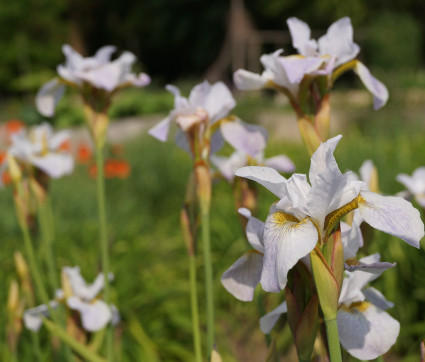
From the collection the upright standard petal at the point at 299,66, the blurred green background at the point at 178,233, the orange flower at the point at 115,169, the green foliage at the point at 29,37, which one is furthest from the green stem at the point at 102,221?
the green foliage at the point at 29,37

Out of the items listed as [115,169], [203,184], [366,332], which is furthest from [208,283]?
[115,169]

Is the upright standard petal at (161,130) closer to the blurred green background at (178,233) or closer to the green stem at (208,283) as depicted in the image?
the green stem at (208,283)

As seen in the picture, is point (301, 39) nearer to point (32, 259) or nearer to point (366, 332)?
point (366, 332)

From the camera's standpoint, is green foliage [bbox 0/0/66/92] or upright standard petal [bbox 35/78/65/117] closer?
upright standard petal [bbox 35/78/65/117]

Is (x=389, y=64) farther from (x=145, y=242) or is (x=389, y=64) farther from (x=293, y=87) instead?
(x=293, y=87)

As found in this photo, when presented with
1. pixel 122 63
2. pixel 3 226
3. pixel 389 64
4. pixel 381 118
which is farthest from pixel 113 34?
pixel 122 63

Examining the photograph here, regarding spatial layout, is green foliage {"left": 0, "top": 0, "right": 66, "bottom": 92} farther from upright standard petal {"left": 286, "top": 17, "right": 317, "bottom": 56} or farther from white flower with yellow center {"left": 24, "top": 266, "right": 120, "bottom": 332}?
upright standard petal {"left": 286, "top": 17, "right": 317, "bottom": 56}

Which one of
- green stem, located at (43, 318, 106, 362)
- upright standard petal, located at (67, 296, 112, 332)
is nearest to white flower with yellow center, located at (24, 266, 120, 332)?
upright standard petal, located at (67, 296, 112, 332)
